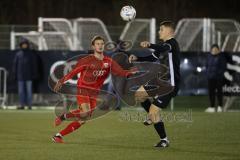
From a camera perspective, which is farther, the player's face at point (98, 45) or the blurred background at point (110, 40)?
the blurred background at point (110, 40)

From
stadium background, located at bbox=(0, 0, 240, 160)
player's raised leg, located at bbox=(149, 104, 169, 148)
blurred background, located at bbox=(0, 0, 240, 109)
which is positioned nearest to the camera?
stadium background, located at bbox=(0, 0, 240, 160)

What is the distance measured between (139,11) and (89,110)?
3673 cm

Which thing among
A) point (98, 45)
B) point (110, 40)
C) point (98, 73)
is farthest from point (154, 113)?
point (110, 40)

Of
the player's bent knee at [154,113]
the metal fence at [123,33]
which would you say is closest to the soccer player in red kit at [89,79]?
the player's bent knee at [154,113]

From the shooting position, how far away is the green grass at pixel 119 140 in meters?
12.8

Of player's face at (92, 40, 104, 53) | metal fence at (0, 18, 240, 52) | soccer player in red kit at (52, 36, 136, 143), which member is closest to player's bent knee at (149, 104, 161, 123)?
soccer player in red kit at (52, 36, 136, 143)

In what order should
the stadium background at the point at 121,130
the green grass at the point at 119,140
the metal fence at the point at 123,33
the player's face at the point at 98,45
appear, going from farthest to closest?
the metal fence at the point at 123,33, the player's face at the point at 98,45, the stadium background at the point at 121,130, the green grass at the point at 119,140

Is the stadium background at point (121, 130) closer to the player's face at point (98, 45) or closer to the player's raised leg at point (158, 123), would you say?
the player's raised leg at point (158, 123)

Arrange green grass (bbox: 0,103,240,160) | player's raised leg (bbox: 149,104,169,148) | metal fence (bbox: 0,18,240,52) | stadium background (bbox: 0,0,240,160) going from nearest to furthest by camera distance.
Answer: green grass (bbox: 0,103,240,160), stadium background (bbox: 0,0,240,160), player's raised leg (bbox: 149,104,169,148), metal fence (bbox: 0,18,240,52)

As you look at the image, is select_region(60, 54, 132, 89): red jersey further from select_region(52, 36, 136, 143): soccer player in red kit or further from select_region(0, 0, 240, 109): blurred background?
select_region(0, 0, 240, 109): blurred background

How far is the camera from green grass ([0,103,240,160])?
505 inches

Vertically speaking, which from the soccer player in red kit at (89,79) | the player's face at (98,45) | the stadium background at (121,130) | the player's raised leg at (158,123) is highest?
the player's face at (98,45)

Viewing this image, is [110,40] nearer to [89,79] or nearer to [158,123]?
[89,79]

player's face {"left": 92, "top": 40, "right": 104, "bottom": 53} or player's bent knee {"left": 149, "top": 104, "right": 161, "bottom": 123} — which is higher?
player's face {"left": 92, "top": 40, "right": 104, "bottom": 53}
